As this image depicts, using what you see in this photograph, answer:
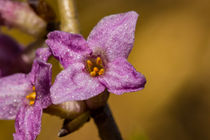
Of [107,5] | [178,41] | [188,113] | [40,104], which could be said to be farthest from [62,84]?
[107,5]

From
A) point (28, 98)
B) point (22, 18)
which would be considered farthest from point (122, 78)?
point (22, 18)

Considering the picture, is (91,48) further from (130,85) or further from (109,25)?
(130,85)

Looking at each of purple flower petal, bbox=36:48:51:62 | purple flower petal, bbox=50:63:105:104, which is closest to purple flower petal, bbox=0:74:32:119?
purple flower petal, bbox=36:48:51:62

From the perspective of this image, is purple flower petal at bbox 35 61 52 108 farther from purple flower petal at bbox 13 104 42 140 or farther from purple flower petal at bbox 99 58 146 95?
purple flower petal at bbox 99 58 146 95

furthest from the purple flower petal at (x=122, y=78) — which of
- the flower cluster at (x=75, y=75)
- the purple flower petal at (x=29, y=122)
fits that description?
the purple flower petal at (x=29, y=122)

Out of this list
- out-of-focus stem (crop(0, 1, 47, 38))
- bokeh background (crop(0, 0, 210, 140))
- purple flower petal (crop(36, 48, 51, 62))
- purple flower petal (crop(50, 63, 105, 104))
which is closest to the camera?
purple flower petal (crop(50, 63, 105, 104))

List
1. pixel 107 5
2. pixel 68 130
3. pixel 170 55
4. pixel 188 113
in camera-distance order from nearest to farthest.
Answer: pixel 68 130 → pixel 188 113 → pixel 170 55 → pixel 107 5

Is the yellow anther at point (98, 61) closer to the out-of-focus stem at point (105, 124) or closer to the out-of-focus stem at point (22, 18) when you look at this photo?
the out-of-focus stem at point (105, 124)
